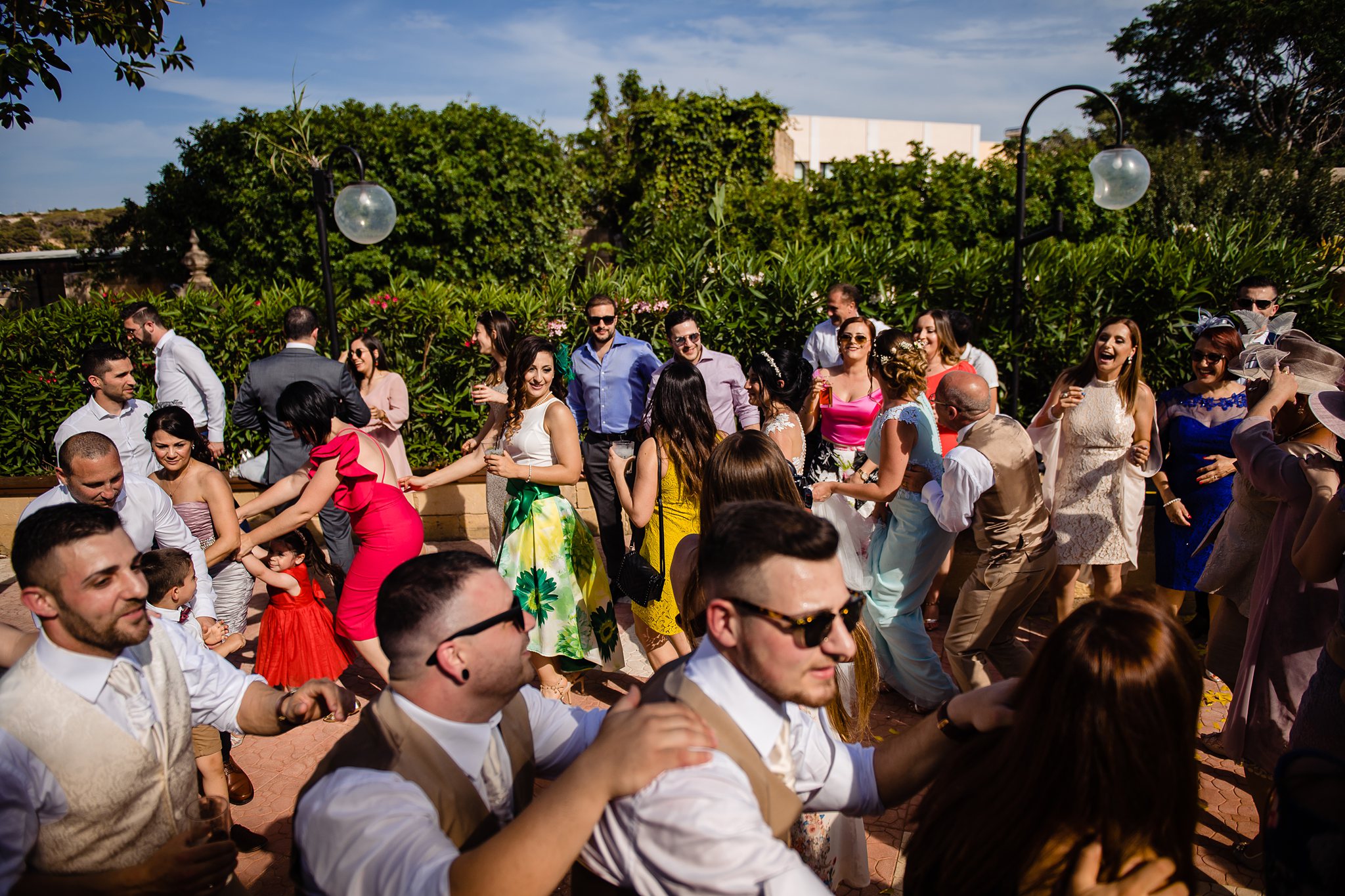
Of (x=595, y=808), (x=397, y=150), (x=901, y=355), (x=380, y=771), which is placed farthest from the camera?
(x=397, y=150)

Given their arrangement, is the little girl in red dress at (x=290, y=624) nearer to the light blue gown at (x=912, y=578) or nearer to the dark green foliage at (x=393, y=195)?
the light blue gown at (x=912, y=578)

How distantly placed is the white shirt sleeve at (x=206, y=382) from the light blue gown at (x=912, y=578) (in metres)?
5.04

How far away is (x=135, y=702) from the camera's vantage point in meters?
2.00

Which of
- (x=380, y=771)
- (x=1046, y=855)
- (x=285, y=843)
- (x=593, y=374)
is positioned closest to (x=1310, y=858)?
(x=1046, y=855)

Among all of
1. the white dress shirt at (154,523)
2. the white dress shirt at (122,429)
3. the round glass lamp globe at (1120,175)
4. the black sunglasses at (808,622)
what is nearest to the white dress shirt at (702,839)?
the black sunglasses at (808,622)

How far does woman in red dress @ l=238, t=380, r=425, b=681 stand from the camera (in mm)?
4215

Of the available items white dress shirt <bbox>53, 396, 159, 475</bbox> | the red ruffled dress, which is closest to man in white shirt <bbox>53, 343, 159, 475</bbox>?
white dress shirt <bbox>53, 396, 159, 475</bbox>

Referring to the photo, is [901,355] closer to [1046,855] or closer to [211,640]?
[1046,855]

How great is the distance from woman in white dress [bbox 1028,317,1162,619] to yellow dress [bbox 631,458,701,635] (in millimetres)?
2217

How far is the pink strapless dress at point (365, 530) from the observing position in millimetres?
4254

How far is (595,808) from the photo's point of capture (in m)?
Result: 1.40

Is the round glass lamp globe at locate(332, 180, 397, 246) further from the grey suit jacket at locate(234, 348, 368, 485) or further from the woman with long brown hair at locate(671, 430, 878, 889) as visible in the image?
the woman with long brown hair at locate(671, 430, 878, 889)

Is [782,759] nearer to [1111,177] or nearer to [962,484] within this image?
[962,484]

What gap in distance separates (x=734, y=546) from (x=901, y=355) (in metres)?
2.66
